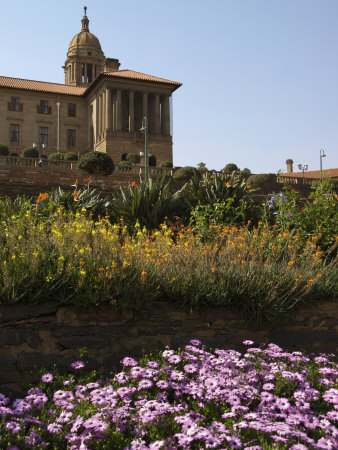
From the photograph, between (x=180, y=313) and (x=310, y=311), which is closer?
(x=180, y=313)

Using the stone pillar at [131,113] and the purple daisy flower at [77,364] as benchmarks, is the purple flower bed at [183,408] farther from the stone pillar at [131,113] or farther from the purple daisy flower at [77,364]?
the stone pillar at [131,113]

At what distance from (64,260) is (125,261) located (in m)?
0.67

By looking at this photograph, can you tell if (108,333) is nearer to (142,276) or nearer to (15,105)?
(142,276)

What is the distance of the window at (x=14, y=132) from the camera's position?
54.9 meters

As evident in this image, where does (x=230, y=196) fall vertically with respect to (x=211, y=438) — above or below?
above

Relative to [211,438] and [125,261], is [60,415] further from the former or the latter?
[125,261]

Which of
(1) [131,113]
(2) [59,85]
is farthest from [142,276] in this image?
(2) [59,85]

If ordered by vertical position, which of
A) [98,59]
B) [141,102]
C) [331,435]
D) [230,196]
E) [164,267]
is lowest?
[331,435]

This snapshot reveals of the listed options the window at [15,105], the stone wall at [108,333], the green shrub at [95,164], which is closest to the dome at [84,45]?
the window at [15,105]

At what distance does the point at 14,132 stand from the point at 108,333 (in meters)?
53.9

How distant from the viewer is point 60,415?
11.6 ft

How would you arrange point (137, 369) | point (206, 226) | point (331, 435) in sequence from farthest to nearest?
point (206, 226)
point (137, 369)
point (331, 435)

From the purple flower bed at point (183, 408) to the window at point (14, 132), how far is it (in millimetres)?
53894

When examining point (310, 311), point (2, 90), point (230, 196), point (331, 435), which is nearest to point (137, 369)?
point (331, 435)
